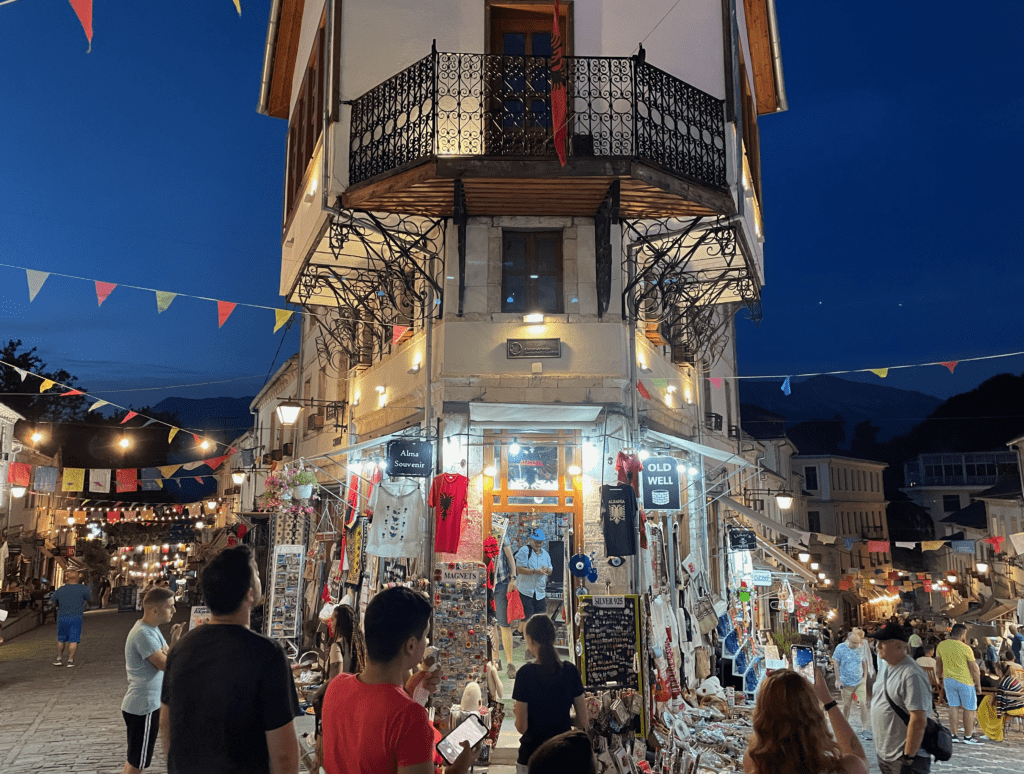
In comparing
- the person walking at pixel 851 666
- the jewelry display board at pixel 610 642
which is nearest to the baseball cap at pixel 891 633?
the jewelry display board at pixel 610 642

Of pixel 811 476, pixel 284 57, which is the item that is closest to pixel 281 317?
pixel 284 57

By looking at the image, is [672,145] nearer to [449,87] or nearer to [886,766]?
[449,87]

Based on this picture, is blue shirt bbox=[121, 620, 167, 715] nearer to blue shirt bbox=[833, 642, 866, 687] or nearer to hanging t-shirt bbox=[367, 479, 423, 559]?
hanging t-shirt bbox=[367, 479, 423, 559]

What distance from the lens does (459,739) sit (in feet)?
14.7

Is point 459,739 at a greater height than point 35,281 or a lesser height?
lesser

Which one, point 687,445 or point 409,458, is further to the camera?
point 687,445

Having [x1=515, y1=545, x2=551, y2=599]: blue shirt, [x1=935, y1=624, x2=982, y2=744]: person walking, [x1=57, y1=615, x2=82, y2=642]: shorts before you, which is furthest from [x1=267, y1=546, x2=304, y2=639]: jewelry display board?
[x1=935, y1=624, x2=982, y2=744]: person walking

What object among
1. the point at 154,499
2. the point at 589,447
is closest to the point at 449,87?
the point at 589,447

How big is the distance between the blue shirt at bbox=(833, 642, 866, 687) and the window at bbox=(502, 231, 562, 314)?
6.66 metres

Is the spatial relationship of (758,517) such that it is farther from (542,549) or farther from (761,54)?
(761,54)

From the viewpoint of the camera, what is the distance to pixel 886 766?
5.97m

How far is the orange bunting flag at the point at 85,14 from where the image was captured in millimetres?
6234

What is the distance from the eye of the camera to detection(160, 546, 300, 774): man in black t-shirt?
3.19 meters

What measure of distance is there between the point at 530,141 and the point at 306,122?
5571mm
